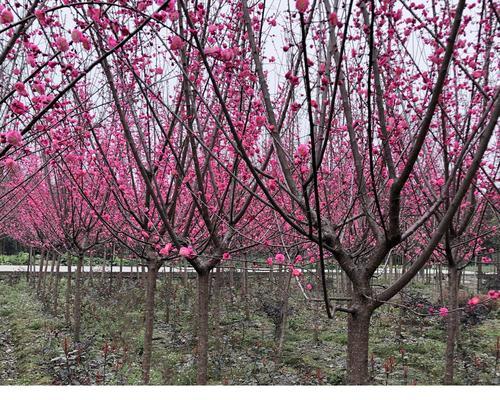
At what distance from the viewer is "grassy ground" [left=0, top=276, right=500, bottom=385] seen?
18.3 ft

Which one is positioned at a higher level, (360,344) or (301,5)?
(301,5)

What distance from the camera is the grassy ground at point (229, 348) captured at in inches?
220

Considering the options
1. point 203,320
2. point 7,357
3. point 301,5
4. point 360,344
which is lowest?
point 7,357

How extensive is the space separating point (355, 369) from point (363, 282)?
46 centimetres

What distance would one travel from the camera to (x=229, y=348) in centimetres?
701

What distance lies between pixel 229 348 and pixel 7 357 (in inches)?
127

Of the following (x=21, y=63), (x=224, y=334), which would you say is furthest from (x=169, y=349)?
(x=21, y=63)

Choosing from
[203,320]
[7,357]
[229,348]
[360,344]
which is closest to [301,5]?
[360,344]

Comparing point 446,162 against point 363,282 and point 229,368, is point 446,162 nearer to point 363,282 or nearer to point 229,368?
point 363,282

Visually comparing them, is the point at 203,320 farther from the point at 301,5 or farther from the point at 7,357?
the point at 7,357

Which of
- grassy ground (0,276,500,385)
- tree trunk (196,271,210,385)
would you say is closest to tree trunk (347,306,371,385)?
tree trunk (196,271,210,385)

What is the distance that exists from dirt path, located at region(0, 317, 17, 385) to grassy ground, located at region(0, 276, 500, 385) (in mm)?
20

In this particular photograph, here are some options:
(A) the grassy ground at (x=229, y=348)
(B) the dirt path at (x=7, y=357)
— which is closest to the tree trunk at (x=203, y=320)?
(A) the grassy ground at (x=229, y=348)

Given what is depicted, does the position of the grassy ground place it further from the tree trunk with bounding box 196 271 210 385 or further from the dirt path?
the tree trunk with bounding box 196 271 210 385
